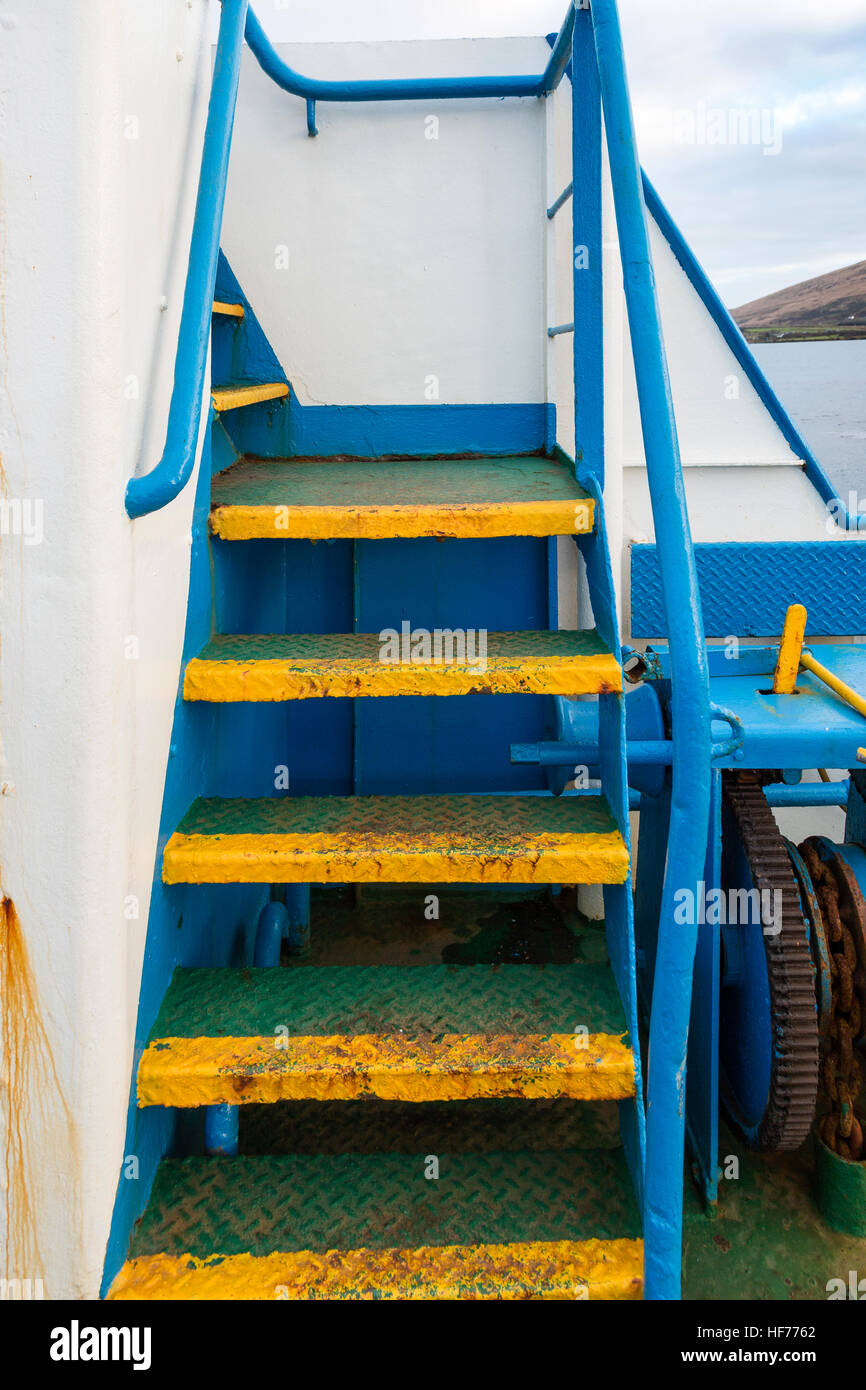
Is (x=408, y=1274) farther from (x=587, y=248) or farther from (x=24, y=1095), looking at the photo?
(x=587, y=248)

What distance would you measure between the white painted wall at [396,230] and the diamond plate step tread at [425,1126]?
2228mm

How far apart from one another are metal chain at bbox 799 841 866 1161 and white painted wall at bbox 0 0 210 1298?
1.75 m

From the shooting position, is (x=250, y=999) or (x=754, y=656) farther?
(x=754, y=656)

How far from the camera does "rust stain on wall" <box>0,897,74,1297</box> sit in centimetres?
141

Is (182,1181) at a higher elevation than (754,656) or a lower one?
lower

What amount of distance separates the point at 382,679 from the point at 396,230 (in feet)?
6.72

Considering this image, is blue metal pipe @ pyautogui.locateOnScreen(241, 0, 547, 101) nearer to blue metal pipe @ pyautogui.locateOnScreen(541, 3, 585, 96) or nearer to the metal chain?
blue metal pipe @ pyautogui.locateOnScreen(541, 3, 585, 96)

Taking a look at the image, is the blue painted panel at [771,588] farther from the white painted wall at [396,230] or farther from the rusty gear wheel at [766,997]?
the rusty gear wheel at [766,997]

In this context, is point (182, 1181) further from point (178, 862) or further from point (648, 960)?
point (648, 960)

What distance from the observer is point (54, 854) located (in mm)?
1397

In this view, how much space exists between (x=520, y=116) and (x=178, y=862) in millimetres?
2702

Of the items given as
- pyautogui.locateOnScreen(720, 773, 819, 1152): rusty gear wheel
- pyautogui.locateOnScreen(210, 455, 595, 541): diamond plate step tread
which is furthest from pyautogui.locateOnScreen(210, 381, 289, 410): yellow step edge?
pyautogui.locateOnScreen(720, 773, 819, 1152): rusty gear wheel

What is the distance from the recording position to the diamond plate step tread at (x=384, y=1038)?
1606 mm
